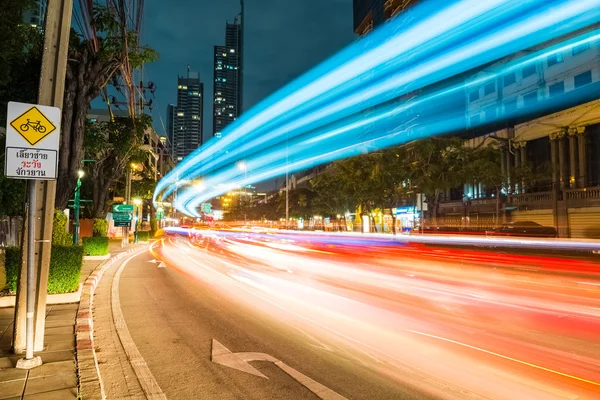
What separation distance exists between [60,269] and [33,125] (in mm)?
5416

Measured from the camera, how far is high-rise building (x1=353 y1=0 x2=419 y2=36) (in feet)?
188

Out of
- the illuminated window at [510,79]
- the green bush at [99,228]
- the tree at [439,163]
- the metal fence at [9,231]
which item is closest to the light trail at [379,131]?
the illuminated window at [510,79]

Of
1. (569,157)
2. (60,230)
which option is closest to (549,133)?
(569,157)

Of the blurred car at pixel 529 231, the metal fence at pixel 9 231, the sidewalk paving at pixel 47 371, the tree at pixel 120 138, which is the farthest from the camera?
the metal fence at pixel 9 231

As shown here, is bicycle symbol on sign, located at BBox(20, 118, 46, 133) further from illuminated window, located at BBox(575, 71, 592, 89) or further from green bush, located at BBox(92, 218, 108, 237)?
illuminated window, located at BBox(575, 71, 592, 89)

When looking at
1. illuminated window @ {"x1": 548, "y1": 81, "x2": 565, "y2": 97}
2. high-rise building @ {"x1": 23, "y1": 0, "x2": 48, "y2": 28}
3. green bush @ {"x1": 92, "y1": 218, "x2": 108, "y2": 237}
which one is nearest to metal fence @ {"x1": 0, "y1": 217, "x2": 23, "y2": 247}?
green bush @ {"x1": 92, "y1": 218, "x2": 108, "y2": 237}

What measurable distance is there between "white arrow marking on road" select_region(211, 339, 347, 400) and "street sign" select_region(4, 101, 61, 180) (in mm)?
3366

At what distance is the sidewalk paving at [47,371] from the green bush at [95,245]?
12.9m

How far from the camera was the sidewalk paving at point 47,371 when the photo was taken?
4.67 m

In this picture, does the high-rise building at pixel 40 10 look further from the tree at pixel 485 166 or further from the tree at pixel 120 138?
the tree at pixel 485 166

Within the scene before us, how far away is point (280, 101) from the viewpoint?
38781 millimetres

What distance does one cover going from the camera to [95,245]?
796 inches

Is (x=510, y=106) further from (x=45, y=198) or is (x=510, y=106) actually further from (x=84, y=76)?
(x=45, y=198)

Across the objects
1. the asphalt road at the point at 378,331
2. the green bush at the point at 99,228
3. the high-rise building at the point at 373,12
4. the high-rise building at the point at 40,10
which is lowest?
Result: the asphalt road at the point at 378,331
